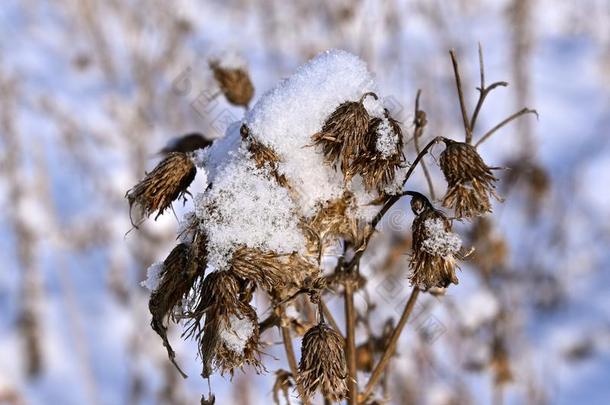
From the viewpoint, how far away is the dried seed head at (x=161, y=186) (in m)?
1.17

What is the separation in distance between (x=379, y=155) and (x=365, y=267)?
7.46 ft

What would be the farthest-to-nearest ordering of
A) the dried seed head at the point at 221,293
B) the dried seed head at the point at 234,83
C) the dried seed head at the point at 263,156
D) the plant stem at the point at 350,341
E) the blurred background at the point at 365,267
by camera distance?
the blurred background at the point at 365,267, the dried seed head at the point at 234,83, the plant stem at the point at 350,341, the dried seed head at the point at 263,156, the dried seed head at the point at 221,293

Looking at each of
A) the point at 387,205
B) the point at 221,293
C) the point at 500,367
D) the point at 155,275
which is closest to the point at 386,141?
the point at 387,205

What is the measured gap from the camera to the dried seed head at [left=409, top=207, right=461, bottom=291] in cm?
112

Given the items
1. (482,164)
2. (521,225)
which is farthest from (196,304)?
(521,225)

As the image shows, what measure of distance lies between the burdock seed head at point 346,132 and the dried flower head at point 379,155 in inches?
0.5

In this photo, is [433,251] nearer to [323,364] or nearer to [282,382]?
[323,364]

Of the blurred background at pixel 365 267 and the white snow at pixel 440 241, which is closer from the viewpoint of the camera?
the white snow at pixel 440 241

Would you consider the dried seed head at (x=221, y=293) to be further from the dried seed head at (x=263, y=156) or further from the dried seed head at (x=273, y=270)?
the dried seed head at (x=263, y=156)

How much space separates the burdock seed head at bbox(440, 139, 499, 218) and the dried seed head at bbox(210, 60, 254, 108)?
623 millimetres

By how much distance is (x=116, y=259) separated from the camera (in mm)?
5438

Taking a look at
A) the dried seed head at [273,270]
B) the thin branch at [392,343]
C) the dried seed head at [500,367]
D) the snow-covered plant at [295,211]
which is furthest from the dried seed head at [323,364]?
the dried seed head at [500,367]

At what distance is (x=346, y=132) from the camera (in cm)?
112

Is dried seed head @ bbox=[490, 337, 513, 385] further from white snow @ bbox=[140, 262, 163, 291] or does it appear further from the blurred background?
white snow @ bbox=[140, 262, 163, 291]
